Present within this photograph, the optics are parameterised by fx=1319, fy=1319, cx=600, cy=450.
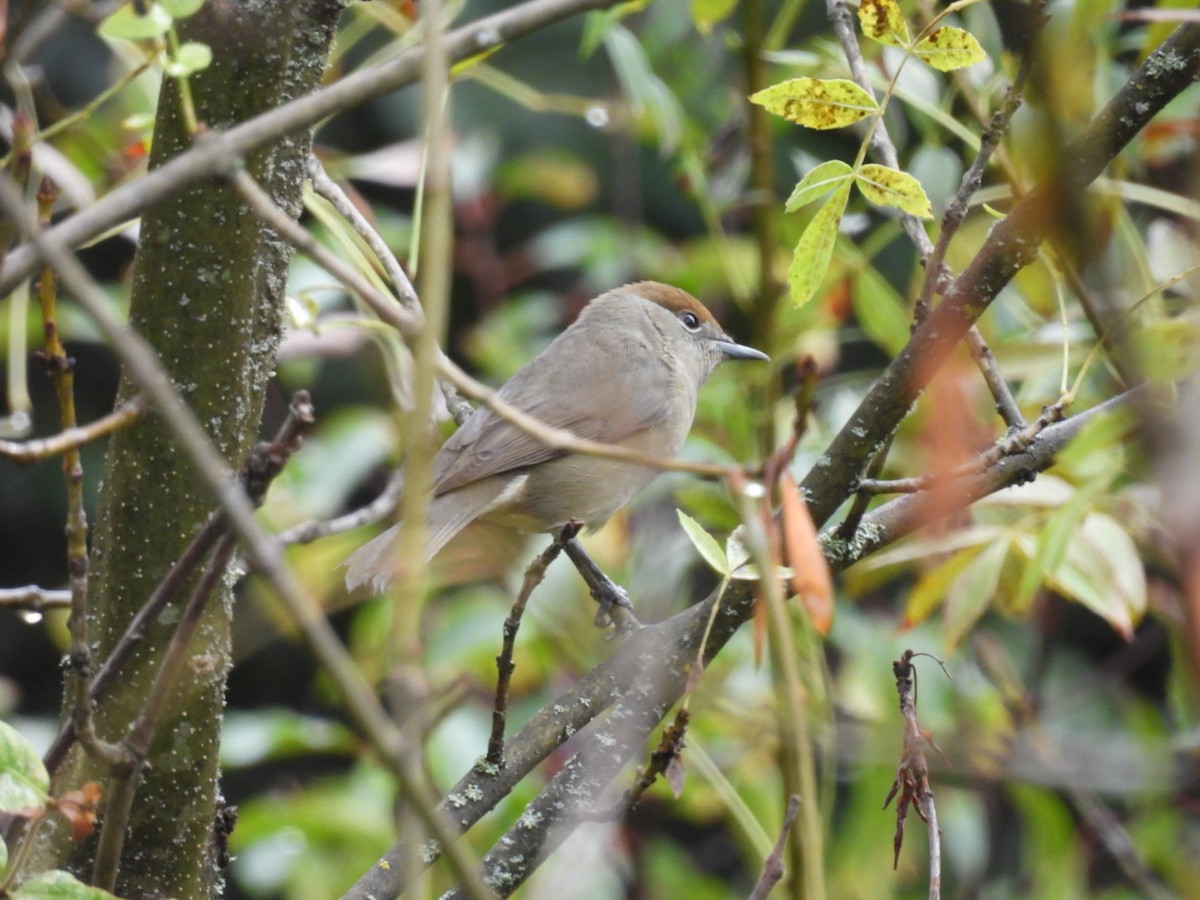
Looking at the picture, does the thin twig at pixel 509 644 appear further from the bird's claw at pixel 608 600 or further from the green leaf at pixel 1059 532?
the bird's claw at pixel 608 600

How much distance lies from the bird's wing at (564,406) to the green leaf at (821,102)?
2070 millimetres

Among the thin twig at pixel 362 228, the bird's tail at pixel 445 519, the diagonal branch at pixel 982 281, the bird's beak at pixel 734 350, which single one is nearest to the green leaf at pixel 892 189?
the diagonal branch at pixel 982 281

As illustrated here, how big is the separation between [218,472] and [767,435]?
2457 millimetres

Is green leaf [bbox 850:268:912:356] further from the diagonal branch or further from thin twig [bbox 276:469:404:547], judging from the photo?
thin twig [bbox 276:469:404:547]

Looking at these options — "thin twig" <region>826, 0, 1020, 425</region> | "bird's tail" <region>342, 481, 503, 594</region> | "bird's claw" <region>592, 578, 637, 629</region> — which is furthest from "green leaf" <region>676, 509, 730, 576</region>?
"bird's tail" <region>342, 481, 503, 594</region>

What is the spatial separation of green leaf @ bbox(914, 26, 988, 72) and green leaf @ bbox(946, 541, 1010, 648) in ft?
4.40

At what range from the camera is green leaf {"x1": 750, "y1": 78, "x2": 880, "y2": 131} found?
203 centimetres

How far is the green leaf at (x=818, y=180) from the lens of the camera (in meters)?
2.11

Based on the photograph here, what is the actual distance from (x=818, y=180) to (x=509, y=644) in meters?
0.89

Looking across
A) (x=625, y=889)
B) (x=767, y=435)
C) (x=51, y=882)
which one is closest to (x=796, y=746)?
(x=51, y=882)

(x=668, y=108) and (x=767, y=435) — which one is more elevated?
(x=668, y=108)

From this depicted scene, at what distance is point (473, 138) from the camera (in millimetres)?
6156

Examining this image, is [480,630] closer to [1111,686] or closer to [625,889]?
[625,889]

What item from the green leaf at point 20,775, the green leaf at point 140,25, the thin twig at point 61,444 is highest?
the green leaf at point 140,25
